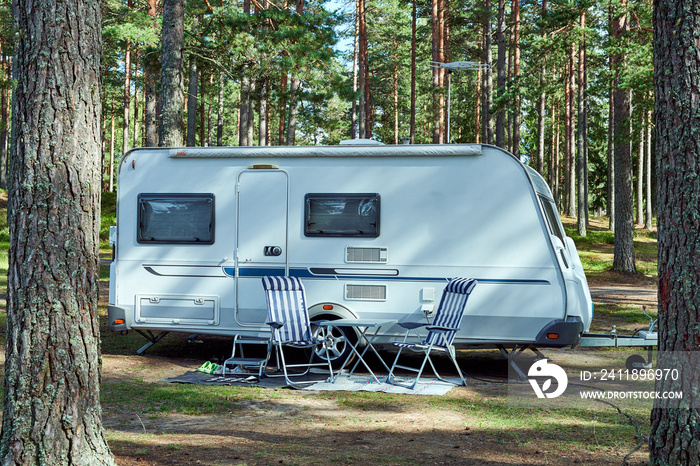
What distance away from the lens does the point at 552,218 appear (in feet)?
25.8

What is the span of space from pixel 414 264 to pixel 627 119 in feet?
34.3

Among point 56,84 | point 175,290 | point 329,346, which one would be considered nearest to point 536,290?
point 329,346

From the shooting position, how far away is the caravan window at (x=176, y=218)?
26.8 feet

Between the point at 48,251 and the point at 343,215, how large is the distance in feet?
14.9

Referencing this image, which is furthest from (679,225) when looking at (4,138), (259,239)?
(4,138)

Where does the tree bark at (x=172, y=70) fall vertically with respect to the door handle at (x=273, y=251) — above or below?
above

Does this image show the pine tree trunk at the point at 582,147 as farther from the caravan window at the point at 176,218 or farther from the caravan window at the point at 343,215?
the caravan window at the point at 176,218

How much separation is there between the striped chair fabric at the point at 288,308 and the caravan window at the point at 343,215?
716 millimetres

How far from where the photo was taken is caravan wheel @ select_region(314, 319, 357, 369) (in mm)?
7930

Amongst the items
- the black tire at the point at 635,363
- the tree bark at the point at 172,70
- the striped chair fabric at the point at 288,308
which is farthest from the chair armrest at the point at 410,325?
the tree bark at the point at 172,70

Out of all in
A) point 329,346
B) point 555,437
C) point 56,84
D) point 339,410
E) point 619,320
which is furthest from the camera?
point 619,320

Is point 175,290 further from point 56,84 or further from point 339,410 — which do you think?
point 56,84

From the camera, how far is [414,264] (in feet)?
25.3

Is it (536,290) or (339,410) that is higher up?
(536,290)
